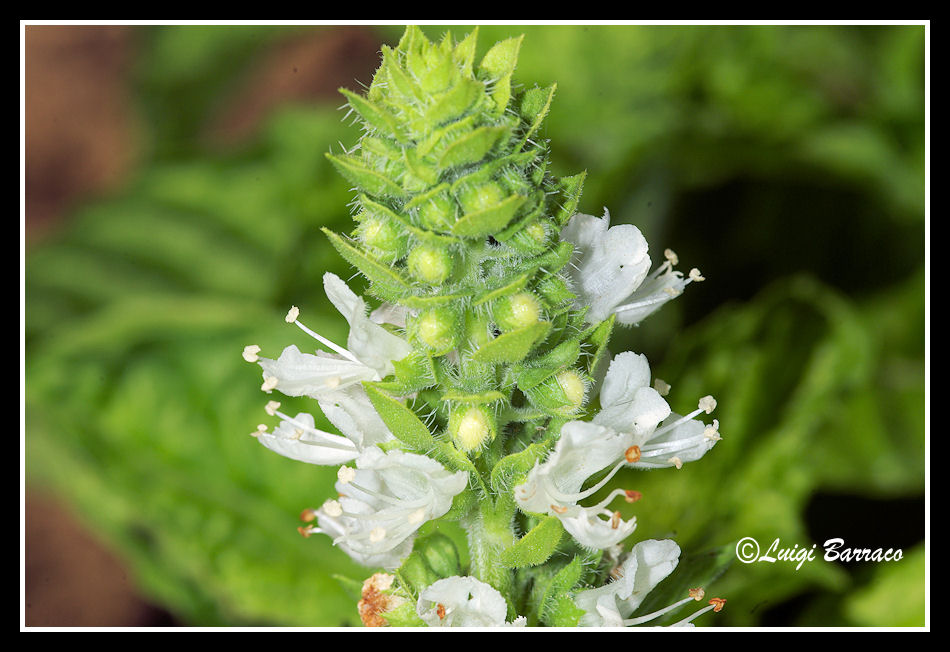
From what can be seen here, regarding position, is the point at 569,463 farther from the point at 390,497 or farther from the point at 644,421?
the point at 390,497

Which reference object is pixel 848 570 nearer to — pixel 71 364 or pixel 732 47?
pixel 732 47

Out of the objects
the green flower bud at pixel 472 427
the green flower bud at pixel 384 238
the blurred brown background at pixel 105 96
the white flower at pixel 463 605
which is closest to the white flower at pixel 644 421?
the green flower bud at pixel 472 427

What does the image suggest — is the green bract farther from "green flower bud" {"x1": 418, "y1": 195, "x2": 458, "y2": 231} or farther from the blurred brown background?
A: the blurred brown background

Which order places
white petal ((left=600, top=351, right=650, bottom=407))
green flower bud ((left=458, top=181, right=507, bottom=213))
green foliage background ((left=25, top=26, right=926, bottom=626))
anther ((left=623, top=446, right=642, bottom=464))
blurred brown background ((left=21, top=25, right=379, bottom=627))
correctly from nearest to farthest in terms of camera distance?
green flower bud ((left=458, top=181, right=507, bottom=213)) < anther ((left=623, top=446, right=642, bottom=464)) < white petal ((left=600, top=351, right=650, bottom=407)) < green foliage background ((left=25, top=26, right=926, bottom=626)) < blurred brown background ((left=21, top=25, right=379, bottom=627))

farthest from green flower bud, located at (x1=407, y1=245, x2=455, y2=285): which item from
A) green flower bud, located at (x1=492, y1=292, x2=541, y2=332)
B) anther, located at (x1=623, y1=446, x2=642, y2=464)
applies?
anther, located at (x1=623, y1=446, x2=642, y2=464)

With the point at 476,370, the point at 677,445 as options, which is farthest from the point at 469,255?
the point at 677,445
